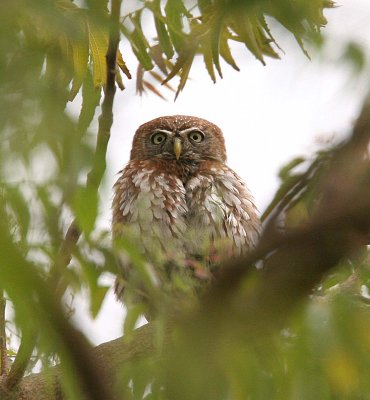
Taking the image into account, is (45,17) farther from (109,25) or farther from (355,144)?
(355,144)

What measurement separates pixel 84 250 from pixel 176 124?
444 cm

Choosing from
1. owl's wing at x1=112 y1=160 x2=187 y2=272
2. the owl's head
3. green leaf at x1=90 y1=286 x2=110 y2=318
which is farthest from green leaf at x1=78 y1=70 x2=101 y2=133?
the owl's head

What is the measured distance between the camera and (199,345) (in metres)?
1.00

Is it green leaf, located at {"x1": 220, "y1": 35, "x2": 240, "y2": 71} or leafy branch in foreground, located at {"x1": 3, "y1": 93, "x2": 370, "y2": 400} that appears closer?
leafy branch in foreground, located at {"x1": 3, "y1": 93, "x2": 370, "y2": 400}

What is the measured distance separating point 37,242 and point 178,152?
4.04 m

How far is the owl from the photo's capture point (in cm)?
436

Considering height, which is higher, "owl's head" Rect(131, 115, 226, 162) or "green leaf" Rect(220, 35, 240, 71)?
"owl's head" Rect(131, 115, 226, 162)

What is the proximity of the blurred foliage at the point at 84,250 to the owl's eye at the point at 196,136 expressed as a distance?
4.06m

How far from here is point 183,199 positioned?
463cm

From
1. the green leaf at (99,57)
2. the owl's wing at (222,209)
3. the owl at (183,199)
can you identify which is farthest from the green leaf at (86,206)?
the owl's wing at (222,209)

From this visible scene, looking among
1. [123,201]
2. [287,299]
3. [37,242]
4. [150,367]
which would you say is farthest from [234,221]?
[287,299]

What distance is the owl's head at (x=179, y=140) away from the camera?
17.8ft

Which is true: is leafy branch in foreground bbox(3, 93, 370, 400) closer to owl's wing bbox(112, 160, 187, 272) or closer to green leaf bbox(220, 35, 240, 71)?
green leaf bbox(220, 35, 240, 71)

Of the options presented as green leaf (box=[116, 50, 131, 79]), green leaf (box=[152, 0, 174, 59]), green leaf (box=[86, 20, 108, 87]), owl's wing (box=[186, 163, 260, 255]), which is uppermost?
owl's wing (box=[186, 163, 260, 255])
